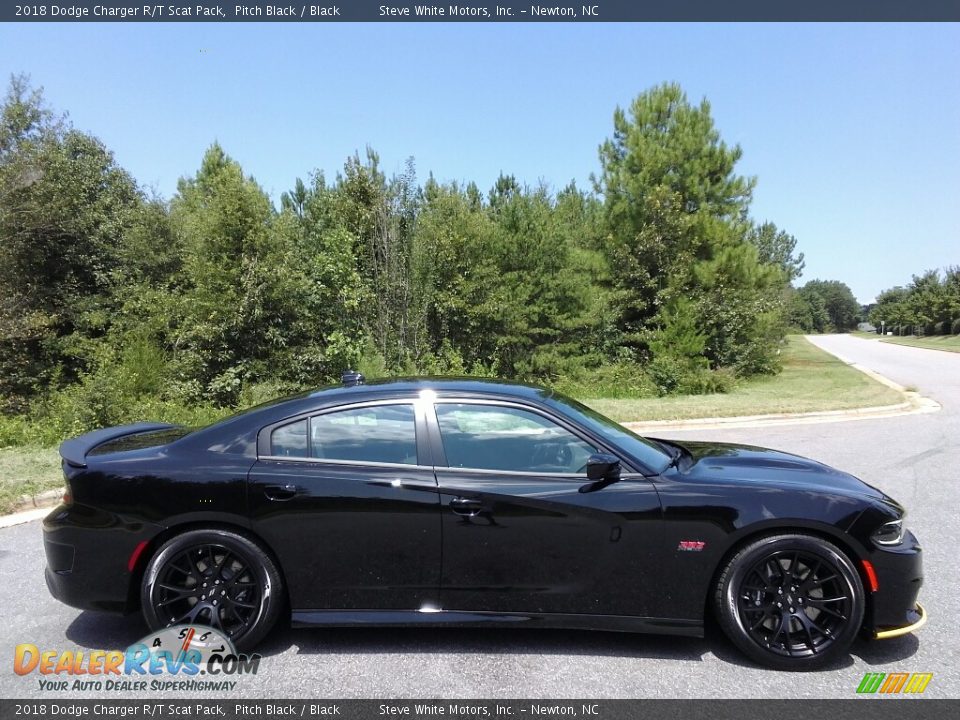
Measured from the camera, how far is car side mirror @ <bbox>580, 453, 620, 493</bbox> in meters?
3.21

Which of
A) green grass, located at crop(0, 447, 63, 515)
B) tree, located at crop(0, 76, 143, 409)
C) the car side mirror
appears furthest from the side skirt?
tree, located at crop(0, 76, 143, 409)

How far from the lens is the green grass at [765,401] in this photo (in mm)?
13234

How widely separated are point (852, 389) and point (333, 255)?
15829 mm

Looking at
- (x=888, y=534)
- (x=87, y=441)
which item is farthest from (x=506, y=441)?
(x=87, y=441)

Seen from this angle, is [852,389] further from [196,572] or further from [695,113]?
[196,572]

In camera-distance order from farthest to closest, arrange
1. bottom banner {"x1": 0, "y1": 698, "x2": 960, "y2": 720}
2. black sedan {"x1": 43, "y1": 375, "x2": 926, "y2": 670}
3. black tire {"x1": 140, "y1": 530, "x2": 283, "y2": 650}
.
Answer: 1. black tire {"x1": 140, "y1": 530, "x2": 283, "y2": 650}
2. black sedan {"x1": 43, "y1": 375, "x2": 926, "y2": 670}
3. bottom banner {"x1": 0, "y1": 698, "x2": 960, "y2": 720}

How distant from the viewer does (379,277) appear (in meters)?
20.4

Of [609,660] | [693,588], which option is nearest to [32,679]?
[609,660]

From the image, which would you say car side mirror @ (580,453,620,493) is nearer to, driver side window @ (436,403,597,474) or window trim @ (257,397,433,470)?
driver side window @ (436,403,597,474)

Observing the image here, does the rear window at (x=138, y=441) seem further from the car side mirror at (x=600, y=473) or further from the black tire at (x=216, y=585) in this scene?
the car side mirror at (x=600, y=473)

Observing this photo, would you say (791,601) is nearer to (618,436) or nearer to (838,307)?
(618,436)

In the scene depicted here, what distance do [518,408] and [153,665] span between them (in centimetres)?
234

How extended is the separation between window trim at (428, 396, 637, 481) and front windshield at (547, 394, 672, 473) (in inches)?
3.2
